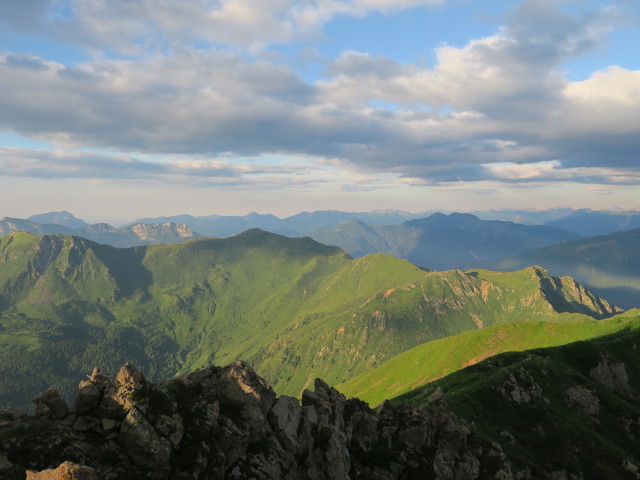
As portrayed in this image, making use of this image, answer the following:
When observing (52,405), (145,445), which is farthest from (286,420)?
(52,405)

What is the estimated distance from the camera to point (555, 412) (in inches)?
3477

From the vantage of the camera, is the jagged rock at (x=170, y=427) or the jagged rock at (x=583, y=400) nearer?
the jagged rock at (x=170, y=427)

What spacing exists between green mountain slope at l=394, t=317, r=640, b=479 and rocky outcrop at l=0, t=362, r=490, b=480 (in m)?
20.5

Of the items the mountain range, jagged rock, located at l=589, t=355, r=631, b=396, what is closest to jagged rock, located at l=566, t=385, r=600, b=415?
the mountain range

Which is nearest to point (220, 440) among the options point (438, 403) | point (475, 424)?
point (438, 403)

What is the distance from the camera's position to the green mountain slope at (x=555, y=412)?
72000mm

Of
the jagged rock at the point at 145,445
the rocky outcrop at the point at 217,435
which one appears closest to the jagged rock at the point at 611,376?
the rocky outcrop at the point at 217,435

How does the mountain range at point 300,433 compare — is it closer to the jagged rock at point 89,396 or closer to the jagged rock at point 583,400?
the jagged rock at point 89,396

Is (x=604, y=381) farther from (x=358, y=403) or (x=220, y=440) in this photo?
(x=220, y=440)

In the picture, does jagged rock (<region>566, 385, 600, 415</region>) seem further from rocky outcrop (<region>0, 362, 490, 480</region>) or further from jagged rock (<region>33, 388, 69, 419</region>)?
jagged rock (<region>33, 388, 69, 419</region>)

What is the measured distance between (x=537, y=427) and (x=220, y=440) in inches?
3055

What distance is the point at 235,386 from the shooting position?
1804 inches

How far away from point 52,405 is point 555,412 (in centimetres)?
10317

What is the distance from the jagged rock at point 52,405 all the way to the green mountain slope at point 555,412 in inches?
2445
